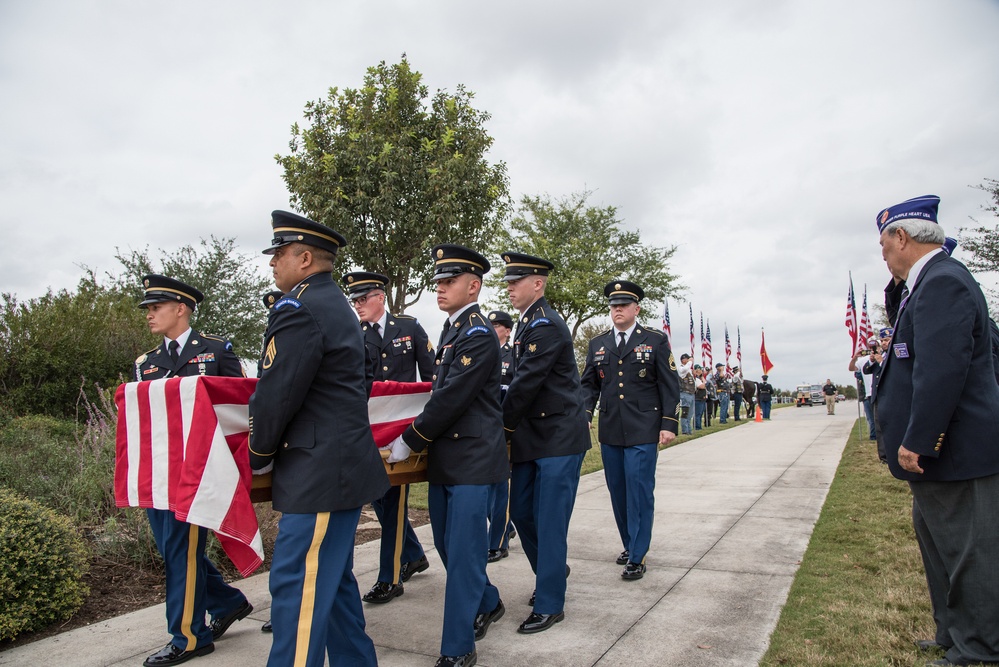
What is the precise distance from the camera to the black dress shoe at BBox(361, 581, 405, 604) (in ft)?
15.2

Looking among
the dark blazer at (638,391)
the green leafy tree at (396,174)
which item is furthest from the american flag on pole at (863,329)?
the dark blazer at (638,391)

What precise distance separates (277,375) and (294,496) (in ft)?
1.62

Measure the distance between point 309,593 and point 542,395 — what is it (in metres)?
2.05

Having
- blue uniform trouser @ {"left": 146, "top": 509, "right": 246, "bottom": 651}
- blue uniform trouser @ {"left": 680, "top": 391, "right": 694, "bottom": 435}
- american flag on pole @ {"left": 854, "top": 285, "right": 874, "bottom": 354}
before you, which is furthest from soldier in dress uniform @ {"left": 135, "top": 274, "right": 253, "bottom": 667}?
american flag on pole @ {"left": 854, "top": 285, "right": 874, "bottom": 354}

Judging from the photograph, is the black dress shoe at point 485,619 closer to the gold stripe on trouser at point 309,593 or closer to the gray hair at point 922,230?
the gold stripe on trouser at point 309,593

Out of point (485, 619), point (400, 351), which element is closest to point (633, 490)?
point (485, 619)

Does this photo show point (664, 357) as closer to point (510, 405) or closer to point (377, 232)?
point (510, 405)

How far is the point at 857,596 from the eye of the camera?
14.3 feet

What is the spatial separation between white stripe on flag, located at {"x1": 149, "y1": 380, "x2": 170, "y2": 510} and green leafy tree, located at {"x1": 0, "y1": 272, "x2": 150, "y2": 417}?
8892 millimetres

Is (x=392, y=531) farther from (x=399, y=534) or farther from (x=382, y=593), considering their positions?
(x=382, y=593)

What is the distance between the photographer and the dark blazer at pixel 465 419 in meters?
3.50

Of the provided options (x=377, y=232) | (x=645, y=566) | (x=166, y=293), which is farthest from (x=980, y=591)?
(x=377, y=232)

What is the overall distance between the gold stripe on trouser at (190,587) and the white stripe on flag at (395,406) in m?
1.13

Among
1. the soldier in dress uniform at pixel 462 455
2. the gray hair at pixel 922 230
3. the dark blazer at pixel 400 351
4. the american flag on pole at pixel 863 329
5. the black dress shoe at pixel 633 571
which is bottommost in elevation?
the black dress shoe at pixel 633 571
